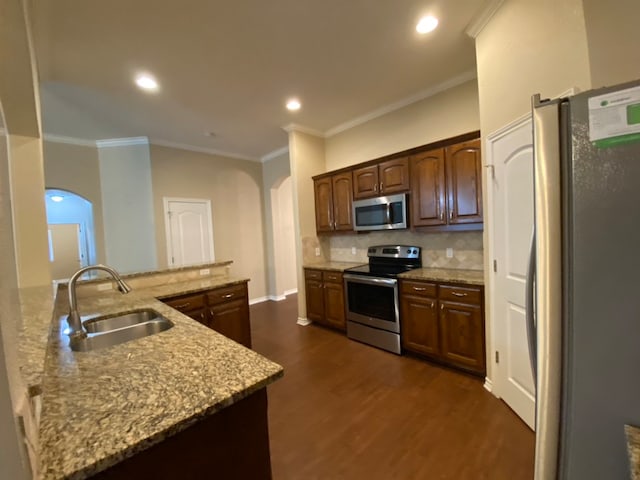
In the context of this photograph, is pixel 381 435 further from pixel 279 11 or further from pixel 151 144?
pixel 151 144

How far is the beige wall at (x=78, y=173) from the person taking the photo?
13.0 feet

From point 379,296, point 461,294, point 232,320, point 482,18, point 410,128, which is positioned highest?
point 482,18

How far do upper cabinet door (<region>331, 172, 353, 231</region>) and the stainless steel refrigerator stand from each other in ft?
9.52

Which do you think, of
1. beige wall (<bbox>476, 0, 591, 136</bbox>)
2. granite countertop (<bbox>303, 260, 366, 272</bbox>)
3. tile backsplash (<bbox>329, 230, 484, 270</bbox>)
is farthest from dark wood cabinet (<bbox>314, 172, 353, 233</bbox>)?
beige wall (<bbox>476, 0, 591, 136</bbox>)

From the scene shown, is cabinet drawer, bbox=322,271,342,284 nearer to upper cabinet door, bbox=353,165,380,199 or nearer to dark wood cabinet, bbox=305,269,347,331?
dark wood cabinet, bbox=305,269,347,331

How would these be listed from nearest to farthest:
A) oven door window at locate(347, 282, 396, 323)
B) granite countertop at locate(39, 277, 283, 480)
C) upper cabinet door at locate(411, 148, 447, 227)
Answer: granite countertop at locate(39, 277, 283, 480) < upper cabinet door at locate(411, 148, 447, 227) < oven door window at locate(347, 282, 396, 323)

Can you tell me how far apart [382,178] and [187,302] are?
99.5 inches

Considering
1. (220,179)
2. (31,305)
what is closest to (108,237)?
(220,179)

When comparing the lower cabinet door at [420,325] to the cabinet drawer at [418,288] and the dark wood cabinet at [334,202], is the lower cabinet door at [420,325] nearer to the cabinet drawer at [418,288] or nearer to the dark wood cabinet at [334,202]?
the cabinet drawer at [418,288]

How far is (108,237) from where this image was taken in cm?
426

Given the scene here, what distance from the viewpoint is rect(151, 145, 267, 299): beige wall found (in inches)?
174

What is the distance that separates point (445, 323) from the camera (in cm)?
256

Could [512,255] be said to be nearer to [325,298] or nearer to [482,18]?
[482,18]

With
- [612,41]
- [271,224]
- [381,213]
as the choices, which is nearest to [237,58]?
[381,213]
